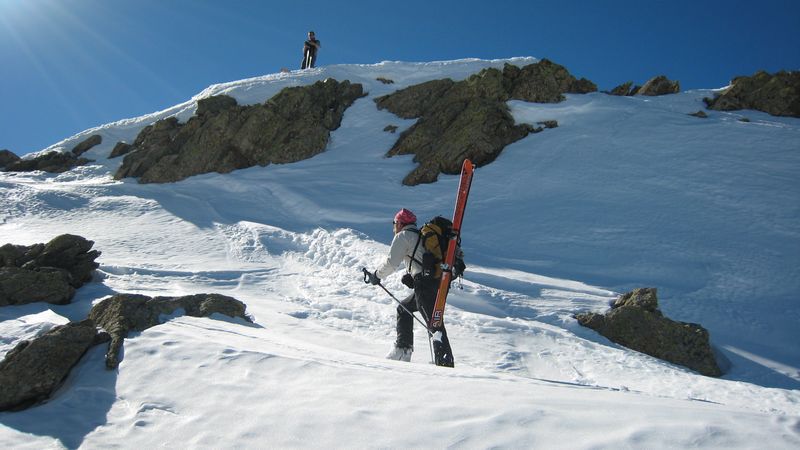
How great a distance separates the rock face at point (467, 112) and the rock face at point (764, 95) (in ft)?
21.8

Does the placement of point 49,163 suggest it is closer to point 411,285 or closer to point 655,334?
point 411,285

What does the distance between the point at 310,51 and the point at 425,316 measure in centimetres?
3397

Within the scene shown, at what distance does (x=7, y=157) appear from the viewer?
29.7 m

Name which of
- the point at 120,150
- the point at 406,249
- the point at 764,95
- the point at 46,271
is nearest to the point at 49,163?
the point at 120,150

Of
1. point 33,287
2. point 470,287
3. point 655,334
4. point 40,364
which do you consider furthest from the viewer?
point 470,287

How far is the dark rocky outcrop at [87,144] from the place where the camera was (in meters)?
29.9

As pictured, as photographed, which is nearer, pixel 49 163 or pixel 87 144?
pixel 49 163

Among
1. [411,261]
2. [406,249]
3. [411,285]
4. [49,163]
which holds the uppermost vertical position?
[406,249]

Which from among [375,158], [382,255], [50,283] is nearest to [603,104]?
[375,158]

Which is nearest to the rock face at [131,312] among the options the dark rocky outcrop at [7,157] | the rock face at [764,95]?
the rock face at [764,95]

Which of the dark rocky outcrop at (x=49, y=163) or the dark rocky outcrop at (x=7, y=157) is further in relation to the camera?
the dark rocky outcrop at (x=7, y=157)

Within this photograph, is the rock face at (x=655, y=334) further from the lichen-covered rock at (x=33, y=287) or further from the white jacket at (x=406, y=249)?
the lichen-covered rock at (x=33, y=287)

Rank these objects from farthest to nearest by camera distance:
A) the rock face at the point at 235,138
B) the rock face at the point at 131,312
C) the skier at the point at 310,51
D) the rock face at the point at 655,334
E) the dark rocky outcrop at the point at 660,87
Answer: the skier at the point at 310,51 < the dark rocky outcrop at the point at 660,87 < the rock face at the point at 235,138 < the rock face at the point at 655,334 < the rock face at the point at 131,312

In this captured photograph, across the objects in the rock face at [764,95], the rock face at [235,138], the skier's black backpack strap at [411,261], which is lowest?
the skier's black backpack strap at [411,261]
